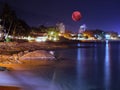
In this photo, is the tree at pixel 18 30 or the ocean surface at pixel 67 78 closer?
the ocean surface at pixel 67 78

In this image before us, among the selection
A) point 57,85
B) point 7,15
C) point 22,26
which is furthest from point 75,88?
point 22,26

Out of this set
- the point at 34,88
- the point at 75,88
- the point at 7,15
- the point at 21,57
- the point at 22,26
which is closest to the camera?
the point at 34,88

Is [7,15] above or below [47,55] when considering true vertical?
above

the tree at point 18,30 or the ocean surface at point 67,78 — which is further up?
Answer: the tree at point 18,30

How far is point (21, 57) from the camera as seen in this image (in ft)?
116

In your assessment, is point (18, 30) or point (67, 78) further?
point (18, 30)

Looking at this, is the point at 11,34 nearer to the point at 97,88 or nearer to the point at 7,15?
the point at 7,15

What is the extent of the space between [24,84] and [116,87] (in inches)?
233

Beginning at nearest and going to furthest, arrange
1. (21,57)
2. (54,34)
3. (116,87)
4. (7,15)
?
(116,87) → (21,57) → (7,15) → (54,34)

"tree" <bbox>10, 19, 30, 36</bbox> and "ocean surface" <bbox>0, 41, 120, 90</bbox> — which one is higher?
"tree" <bbox>10, 19, 30, 36</bbox>

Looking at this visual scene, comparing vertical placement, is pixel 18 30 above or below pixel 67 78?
above

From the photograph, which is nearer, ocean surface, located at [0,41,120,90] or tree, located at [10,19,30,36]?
ocean surface, located at [0,41,120,90]

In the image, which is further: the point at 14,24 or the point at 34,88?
the point at 14,24

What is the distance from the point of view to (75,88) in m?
17.7
